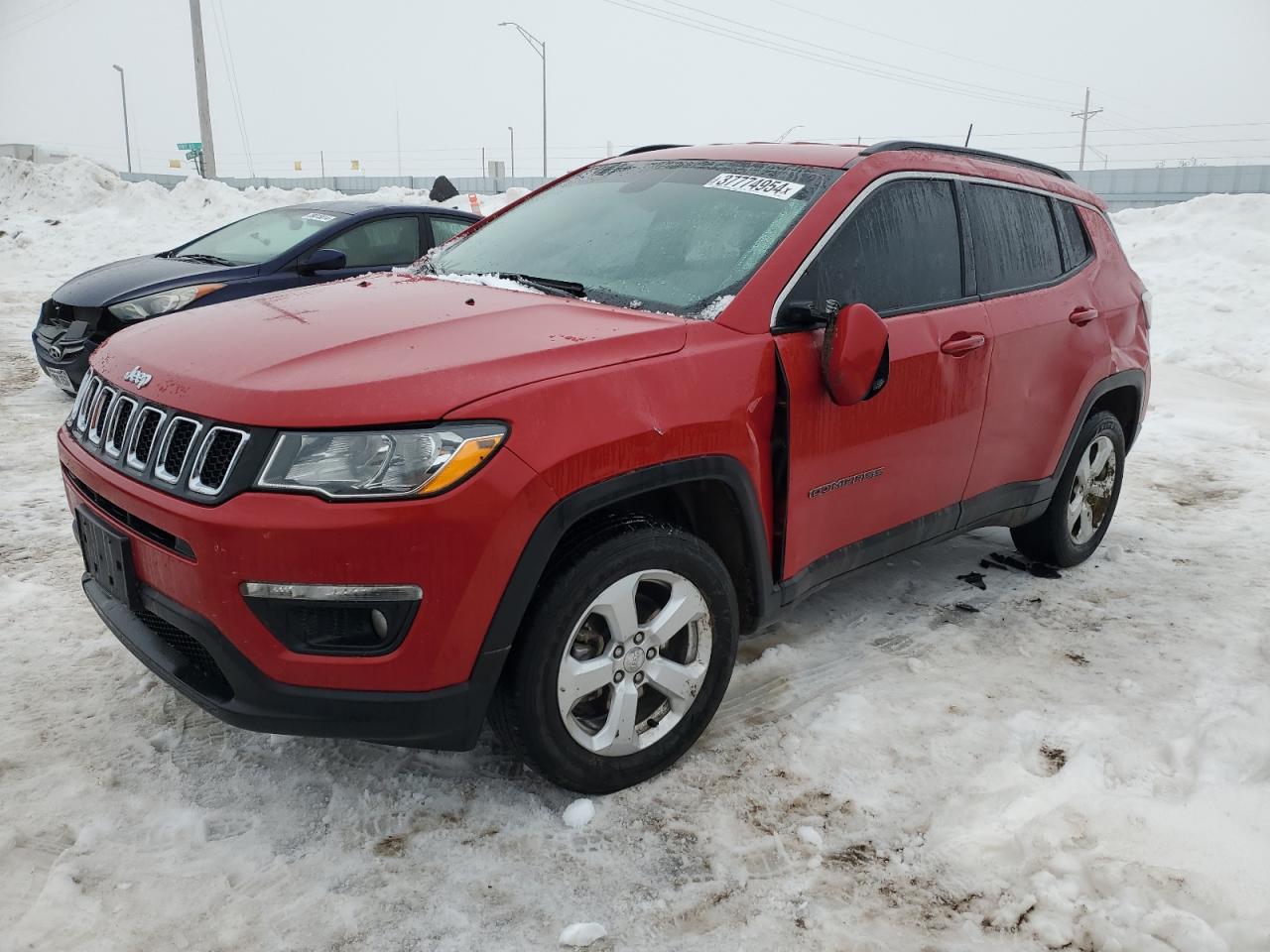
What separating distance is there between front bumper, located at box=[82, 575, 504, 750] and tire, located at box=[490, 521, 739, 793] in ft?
0.46

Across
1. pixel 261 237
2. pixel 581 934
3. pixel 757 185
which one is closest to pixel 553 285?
pixel 757 185

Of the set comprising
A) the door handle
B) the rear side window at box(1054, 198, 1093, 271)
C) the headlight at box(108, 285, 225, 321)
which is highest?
the rear side window at box(1054, 198, 1093, 271)

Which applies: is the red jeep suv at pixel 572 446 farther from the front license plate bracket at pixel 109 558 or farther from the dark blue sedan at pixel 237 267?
the dark blue sedan at pixel 237 267

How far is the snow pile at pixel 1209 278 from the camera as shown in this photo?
10016 mm

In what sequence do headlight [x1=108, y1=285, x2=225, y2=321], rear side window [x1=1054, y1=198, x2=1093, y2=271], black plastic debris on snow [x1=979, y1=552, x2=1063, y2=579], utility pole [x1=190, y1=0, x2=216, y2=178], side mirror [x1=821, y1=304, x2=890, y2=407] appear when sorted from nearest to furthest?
side mirror [x1=821, y1=304, x2=890, y2=407] → rear side window [x1=1054, y1=198, x2=1093, y2=271] → black plastic debris on snow [x1=979, y1=552, x2=1063, y2=579] → headlight [x1=108, y1=285, x2=225, y2=321] → utility pole [x1=190, y1=0, x2=216, y2=178]

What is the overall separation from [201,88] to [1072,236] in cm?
2538

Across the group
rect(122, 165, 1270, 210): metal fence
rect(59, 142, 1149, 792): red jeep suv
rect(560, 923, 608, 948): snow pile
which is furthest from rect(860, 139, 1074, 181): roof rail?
rect(122, 165, 1270, 210): metal fence

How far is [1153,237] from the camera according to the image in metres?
14.2

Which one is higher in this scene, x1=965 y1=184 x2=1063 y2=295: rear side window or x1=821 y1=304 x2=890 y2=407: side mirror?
x1=965 y1=184 x2=1063 y2=295: rear side window

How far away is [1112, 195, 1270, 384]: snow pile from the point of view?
10016 mm

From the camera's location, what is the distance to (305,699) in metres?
2.25

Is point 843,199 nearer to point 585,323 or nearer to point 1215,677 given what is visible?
point 585,323

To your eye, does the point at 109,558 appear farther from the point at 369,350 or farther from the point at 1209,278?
the point at 1209,278

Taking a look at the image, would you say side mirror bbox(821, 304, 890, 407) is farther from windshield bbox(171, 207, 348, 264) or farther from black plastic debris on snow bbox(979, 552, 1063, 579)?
windshield bbox(171, 207, 348, 264)
